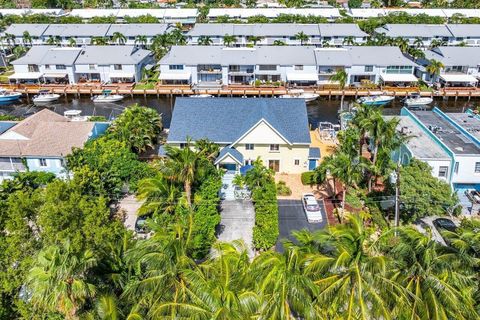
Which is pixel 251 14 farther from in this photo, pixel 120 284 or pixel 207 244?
pixel 120 284

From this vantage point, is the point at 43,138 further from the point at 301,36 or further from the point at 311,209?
the point at 301,36

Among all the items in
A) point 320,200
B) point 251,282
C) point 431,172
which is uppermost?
point 251,282

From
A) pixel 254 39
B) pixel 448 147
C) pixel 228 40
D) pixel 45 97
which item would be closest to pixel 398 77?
pixel 254 39

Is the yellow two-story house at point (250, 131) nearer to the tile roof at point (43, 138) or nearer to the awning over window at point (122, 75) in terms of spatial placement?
the tile roof at point (43, 138)

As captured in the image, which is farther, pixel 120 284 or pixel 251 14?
pixel 251 14

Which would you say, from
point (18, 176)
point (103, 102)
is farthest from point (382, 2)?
point (18, 176)
